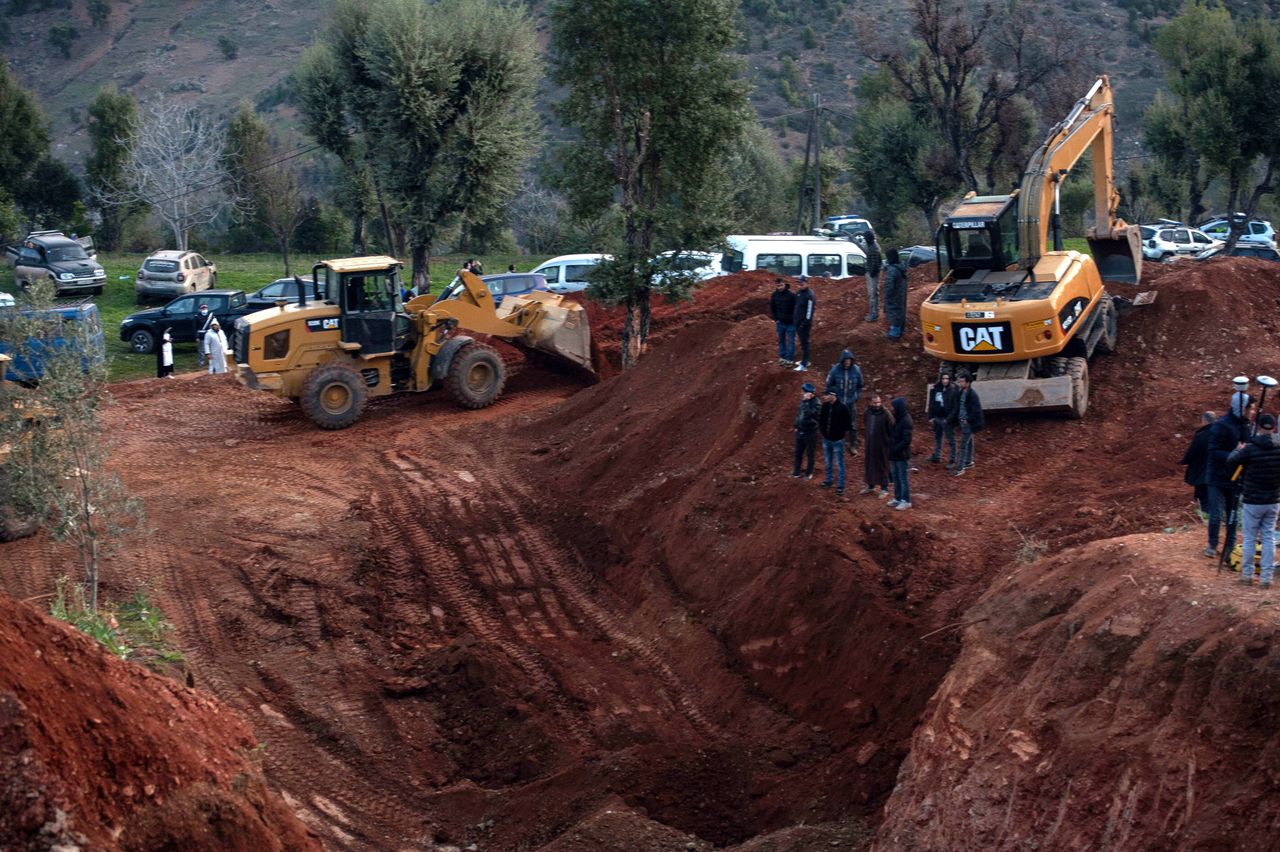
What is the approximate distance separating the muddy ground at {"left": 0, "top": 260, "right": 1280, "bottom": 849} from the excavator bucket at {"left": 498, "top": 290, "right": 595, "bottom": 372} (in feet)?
5.06

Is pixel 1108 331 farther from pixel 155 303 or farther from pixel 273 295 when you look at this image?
pixel 155 303

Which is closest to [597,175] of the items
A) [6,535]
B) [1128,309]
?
[1128,309]

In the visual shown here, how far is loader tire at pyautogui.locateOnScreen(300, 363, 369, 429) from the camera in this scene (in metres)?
20.6

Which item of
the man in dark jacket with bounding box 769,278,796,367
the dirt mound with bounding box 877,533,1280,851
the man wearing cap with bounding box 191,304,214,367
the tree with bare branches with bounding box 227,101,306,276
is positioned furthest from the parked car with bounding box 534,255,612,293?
the dirt mound with bounding box 877,533,1280,851

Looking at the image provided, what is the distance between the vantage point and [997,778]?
8.70 meters

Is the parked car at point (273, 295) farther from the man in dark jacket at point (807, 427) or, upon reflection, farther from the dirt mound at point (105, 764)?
the dirt mound at point (105, 764)

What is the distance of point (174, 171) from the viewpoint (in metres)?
40.8

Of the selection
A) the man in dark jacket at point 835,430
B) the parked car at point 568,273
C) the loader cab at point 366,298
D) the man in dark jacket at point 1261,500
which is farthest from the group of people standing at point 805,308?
the parked car at point 568,273

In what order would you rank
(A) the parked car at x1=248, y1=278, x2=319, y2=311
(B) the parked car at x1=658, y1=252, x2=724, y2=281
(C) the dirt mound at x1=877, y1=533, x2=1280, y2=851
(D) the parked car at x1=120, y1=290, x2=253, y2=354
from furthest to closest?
(D) the parked car at x1=120, y1=290, x2=253, y2=354 → (A) the parked car at x1=248, y1=278, x2=319, y2=311 → (B) the parked car at x1=658, y1=252, x2=724, y2=281 → (C) the dirt mound at x1=877, y1=533, x2=1280, y2=851

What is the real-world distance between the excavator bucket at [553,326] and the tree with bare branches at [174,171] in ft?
73.5

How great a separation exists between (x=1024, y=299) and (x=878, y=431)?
11.4 ft

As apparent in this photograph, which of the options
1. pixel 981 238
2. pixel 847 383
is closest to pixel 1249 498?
pixel 847 383

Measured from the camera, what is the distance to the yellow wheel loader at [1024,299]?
16.2 metres

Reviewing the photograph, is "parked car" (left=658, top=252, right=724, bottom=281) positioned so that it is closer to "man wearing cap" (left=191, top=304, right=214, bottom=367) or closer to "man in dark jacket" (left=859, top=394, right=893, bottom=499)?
"man in dark jacket" (left=859, top=394, right=893, bottom=499)
